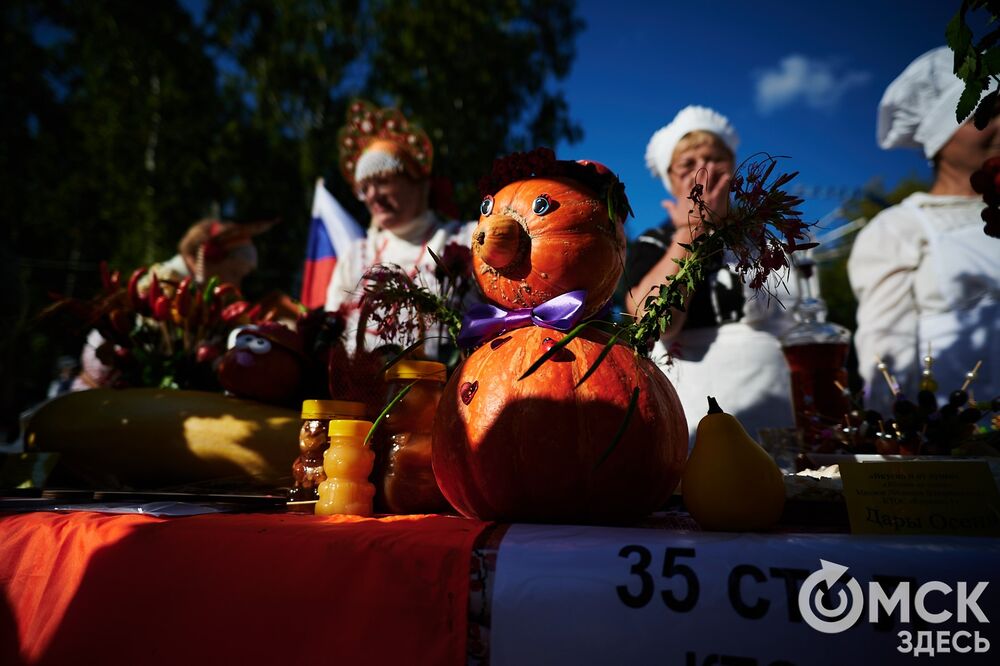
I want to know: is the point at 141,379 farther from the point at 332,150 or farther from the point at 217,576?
the point at 332,150

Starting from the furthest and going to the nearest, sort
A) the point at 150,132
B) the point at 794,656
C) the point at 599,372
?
the point at 150,132 < the point at 599,372 < the point at 794,656

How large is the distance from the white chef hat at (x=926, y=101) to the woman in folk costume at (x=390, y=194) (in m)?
1.81

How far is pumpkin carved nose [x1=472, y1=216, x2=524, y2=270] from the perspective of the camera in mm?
942

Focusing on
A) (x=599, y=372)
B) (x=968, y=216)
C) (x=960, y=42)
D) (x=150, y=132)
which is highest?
(x=150, y=132)

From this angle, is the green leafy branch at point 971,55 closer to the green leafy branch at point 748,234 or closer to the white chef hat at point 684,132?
the green leafy branch at point 748,234

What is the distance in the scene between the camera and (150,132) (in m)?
11.6

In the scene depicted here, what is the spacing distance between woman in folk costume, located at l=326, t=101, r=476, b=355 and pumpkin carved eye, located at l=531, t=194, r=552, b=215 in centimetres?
163

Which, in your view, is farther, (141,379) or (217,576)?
(141,379)

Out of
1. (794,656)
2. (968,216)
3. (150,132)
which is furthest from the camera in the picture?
(150,132)

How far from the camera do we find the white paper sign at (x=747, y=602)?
588 millimetres

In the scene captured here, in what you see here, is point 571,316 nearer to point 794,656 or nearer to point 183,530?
point 794,656

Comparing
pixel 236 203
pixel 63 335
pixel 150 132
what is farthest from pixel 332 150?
pixel 63 335

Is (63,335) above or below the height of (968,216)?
below

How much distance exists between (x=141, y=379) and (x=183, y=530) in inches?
54.6
